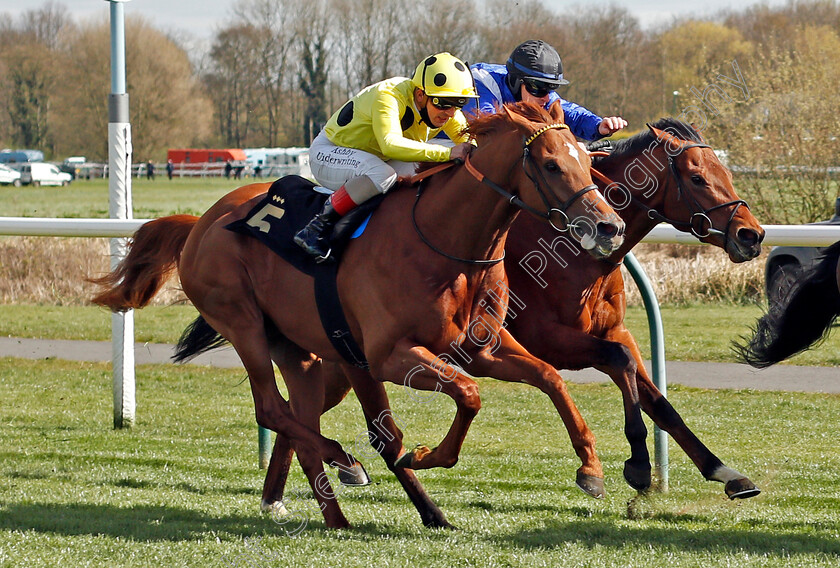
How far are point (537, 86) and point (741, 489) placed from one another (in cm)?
185

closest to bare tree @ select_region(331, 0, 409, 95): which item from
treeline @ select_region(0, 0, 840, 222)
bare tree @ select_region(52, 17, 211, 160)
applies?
treeline @ select_region(0, 0, 840, 222)

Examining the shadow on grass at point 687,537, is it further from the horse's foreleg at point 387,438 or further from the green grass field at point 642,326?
the green grass field at point 642,326

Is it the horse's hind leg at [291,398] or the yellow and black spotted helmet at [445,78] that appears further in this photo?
the horse's hind leg at [291,398]

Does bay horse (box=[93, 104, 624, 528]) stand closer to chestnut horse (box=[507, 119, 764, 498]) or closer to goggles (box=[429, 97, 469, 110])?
goggles (box=[429, 97, 469, 110])

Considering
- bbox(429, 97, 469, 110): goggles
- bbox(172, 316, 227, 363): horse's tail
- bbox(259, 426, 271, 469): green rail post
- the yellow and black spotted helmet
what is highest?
the yellow and black spotted helmet

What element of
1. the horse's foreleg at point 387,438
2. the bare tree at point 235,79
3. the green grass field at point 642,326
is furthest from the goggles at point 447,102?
the bare tree at point 235,79

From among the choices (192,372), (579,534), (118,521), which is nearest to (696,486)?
(579,534)

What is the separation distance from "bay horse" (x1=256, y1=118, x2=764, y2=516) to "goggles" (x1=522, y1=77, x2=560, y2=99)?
0.37 meters

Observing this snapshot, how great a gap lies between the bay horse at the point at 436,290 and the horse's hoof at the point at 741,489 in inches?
24.7

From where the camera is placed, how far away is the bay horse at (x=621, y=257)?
3.90m

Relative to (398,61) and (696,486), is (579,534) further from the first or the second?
(398,61)

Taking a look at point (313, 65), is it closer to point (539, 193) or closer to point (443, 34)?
point (443, 34)

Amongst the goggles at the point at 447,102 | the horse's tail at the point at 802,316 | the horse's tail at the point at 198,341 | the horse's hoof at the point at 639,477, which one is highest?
the goggles at the point at 447,102

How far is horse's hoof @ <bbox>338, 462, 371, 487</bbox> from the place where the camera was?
4102 millimetres
